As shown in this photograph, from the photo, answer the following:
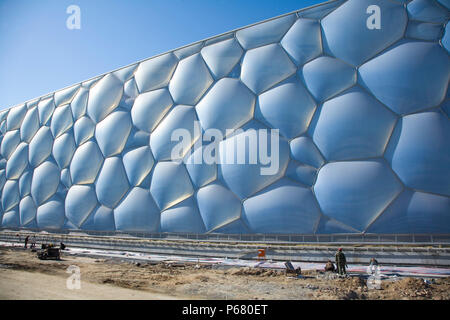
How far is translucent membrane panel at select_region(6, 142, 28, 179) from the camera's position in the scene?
22.1m

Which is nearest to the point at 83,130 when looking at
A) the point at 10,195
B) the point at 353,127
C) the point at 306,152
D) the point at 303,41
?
the point at 10,195

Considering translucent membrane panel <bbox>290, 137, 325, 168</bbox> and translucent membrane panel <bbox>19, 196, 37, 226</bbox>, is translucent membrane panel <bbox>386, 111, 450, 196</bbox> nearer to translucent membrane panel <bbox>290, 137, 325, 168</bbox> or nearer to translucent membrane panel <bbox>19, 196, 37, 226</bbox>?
translucent membrane panel <bbox>290, 137, 325, 168</bbox>

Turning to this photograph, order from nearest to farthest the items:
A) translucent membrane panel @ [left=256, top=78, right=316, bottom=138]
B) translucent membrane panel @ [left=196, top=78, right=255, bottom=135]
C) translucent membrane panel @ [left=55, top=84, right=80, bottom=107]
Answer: translucent membrane panel @ [left=256, top=78, right=316, bottom=138]
translucent membrane panel @ [left=196, top=78, right=255, bottom=135]
translucent membrane panel @ [left=55, top=84, right=80, bottom=107]

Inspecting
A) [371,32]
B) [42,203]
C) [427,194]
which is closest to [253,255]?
[427,194]

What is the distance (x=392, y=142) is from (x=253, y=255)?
20.9 feet

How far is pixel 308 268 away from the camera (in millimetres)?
9109

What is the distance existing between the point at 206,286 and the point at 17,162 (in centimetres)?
2213

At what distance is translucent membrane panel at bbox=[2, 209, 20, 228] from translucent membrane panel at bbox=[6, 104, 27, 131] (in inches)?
290

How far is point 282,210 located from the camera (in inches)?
442

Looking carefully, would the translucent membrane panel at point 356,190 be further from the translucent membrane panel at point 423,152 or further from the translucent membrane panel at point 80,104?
the translucent membrane panel at point 80,104

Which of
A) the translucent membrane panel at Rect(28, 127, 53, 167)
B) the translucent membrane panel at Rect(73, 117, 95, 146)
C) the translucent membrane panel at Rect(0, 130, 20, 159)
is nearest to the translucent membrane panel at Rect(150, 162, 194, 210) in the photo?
the translucent membrane panel at Rect(73, 117, 95, 146)

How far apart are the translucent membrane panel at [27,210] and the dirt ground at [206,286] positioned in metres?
12.5

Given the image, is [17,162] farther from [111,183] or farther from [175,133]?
[175,133]
